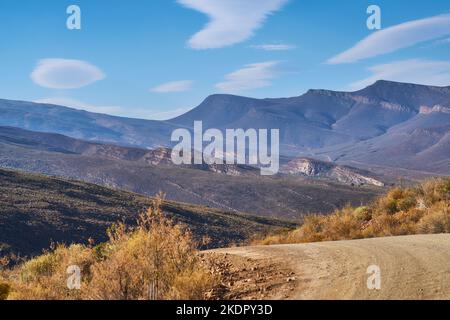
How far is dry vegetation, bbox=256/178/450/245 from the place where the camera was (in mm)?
16188

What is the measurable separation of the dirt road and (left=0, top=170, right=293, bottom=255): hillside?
22552 millimetres

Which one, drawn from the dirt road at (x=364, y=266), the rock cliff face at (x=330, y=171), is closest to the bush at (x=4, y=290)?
the dirt road at (x=364, y=266)

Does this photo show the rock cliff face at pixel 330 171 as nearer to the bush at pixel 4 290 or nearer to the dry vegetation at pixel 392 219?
the dry vegetation at pixel 392 219

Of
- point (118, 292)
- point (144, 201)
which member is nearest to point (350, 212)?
point (118, 292)

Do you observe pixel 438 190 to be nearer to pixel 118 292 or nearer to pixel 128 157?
pixel 118 292

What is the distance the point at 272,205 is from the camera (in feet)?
248

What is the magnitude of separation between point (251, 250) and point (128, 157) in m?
138

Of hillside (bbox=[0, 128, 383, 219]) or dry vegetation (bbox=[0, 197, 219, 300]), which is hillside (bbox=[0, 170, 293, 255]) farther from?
dry vegetation (bbox=[0, 197, 219, 300])

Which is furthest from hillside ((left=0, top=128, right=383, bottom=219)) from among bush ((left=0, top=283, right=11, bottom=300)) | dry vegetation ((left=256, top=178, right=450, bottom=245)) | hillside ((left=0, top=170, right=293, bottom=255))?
bush ((left=0, top=283, right=11, bottom=300))

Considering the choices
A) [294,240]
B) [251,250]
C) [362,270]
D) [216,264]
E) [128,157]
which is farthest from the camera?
[128,157]

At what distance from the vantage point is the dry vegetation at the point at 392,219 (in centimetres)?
1619

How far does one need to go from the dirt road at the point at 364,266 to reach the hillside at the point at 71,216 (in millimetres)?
22552

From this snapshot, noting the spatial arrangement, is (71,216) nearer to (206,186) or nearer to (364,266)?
(364,266)
